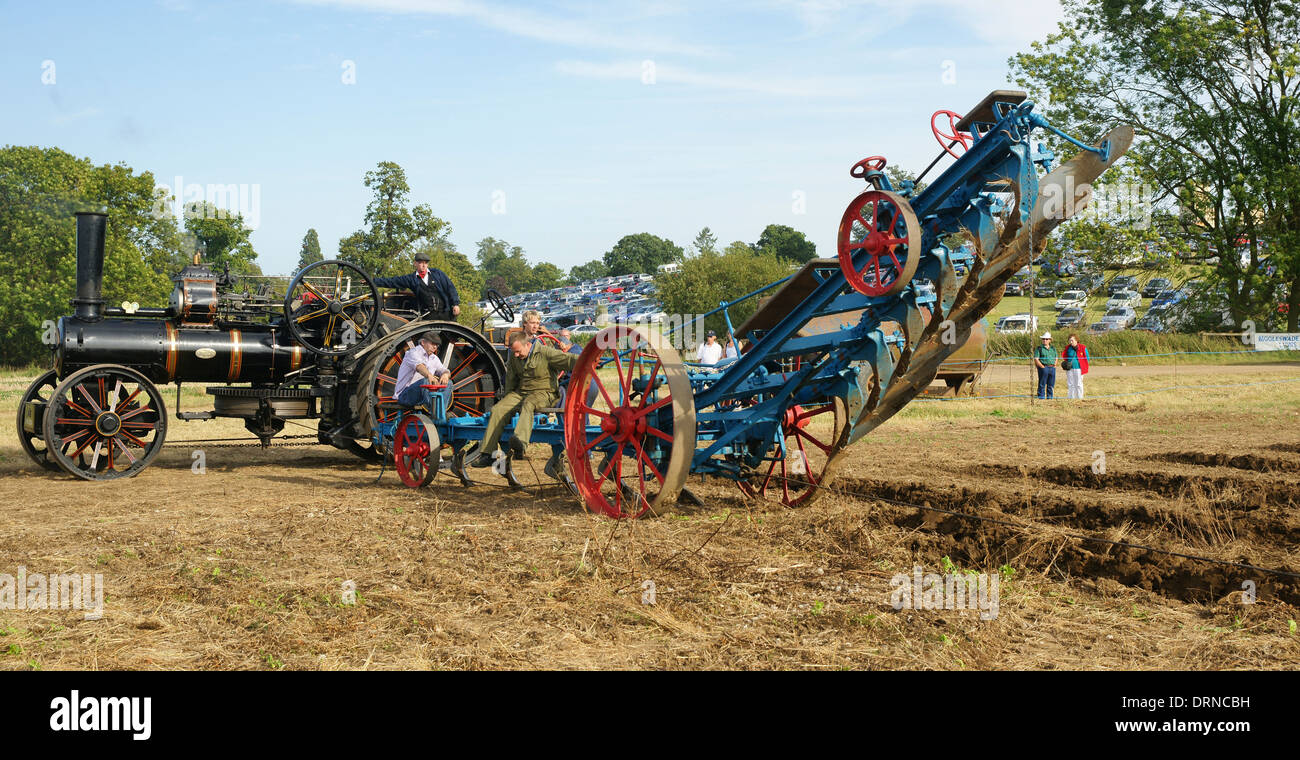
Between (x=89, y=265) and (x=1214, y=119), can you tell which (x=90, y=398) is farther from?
(x=1214, y=119)

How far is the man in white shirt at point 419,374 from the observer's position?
991 cm

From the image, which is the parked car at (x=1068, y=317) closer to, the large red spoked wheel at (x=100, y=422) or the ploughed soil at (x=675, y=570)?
the ploughed soil at (x=675, y=570)

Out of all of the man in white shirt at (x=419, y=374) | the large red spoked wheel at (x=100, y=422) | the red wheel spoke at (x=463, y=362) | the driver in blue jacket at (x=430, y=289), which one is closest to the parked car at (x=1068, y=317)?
the driver in blue jacket at (x=430, y=289)

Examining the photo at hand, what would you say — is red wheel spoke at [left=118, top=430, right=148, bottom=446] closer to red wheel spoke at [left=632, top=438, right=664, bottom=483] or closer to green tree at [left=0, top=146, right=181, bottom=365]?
red wheel spoke at [left=632, top=438, right=664, bottom=483]

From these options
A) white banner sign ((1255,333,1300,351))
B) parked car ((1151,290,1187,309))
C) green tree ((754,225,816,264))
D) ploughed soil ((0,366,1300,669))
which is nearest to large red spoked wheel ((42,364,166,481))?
ploughed soil ((0,366,1300,669))

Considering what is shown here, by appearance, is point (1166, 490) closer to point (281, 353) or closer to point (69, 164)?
point (281, 353)

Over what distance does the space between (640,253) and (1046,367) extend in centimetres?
9340

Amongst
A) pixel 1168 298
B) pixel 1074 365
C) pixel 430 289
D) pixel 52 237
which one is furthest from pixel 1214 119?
pixel 52 237

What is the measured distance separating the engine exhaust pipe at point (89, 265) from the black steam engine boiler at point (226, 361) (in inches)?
0.4

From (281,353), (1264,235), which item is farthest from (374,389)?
(1264,235)

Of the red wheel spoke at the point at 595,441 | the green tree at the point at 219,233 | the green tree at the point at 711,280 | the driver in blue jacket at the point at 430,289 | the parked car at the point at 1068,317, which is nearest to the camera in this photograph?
the red wheel spoke at the point at 595,441

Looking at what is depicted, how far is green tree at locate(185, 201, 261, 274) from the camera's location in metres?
65.4
